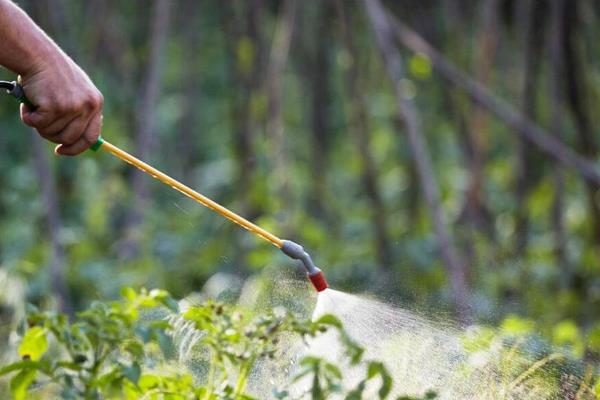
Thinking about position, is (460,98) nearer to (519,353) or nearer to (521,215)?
(521,215)

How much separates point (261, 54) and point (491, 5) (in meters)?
1.75

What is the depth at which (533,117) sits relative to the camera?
296 inches

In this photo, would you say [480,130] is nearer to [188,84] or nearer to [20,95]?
[188,84]

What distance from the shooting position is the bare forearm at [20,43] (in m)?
2.20

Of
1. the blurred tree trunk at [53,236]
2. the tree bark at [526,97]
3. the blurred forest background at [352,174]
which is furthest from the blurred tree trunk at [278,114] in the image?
the blurred tree trunk at [53,236]

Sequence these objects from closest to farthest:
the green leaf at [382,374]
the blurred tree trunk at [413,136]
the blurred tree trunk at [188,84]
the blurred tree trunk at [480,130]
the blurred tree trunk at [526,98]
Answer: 1. the green leaf at [382,374]
2. the blurred tree trunk at [413,136]
3. the blurred tree trunk at [480,130]
4. the blurred tree trunk at [526,98]
5. the blurred tree trunk at [188,84]

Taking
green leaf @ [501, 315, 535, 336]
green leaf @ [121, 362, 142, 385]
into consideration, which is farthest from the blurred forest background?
green leaf @ [121, 362, 142, 385]

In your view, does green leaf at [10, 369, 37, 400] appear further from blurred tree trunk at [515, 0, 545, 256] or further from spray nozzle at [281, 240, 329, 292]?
blurred tree trunk at [515, 0, 545, 256]

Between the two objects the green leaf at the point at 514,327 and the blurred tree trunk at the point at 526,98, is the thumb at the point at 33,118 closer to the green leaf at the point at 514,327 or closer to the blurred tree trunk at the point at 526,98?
the green leaf at the point at 514,327

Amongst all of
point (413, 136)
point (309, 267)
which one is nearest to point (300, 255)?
point (309, 267)

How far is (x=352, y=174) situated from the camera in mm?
11766

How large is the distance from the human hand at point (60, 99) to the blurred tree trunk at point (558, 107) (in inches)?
161

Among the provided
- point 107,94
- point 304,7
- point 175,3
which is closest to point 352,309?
point 107,94

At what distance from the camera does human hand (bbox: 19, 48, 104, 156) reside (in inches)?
89.4
